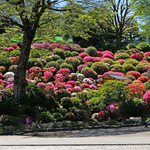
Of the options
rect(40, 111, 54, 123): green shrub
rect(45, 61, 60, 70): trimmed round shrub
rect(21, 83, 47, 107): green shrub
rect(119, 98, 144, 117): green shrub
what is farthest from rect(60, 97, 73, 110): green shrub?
rect(45, 61, 60, 70): trimmed round shrub

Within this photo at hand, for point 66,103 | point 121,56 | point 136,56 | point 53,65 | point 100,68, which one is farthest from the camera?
point 136,56

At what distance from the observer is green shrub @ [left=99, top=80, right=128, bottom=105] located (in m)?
12.3

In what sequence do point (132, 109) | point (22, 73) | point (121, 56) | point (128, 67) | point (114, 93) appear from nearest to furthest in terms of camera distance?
point (22, 73) → point (132, 109) → point (114, 93) → point (128, 67) → point (121, 56)

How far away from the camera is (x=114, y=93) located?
12.3m

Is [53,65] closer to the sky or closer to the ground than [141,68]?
closer to the sky

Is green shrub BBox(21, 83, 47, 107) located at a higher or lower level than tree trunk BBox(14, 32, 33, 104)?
lower

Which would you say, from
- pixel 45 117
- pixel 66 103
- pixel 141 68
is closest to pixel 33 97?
pixel 45 117

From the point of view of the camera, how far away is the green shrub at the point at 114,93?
Result: 40.2ft

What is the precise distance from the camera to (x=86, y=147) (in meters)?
6.09

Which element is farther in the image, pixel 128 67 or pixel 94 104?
pixel 128 67

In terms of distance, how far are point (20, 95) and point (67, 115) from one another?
7.74 ft

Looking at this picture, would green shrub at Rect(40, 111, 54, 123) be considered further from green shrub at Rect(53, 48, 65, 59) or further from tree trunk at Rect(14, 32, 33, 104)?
green shrub at Rect(53, 48, 65, 59)

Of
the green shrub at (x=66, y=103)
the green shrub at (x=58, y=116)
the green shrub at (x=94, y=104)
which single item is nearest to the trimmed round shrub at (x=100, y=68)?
the green shrub at (x=94, y=104)

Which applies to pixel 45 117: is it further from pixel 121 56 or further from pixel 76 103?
pixel 121 56
